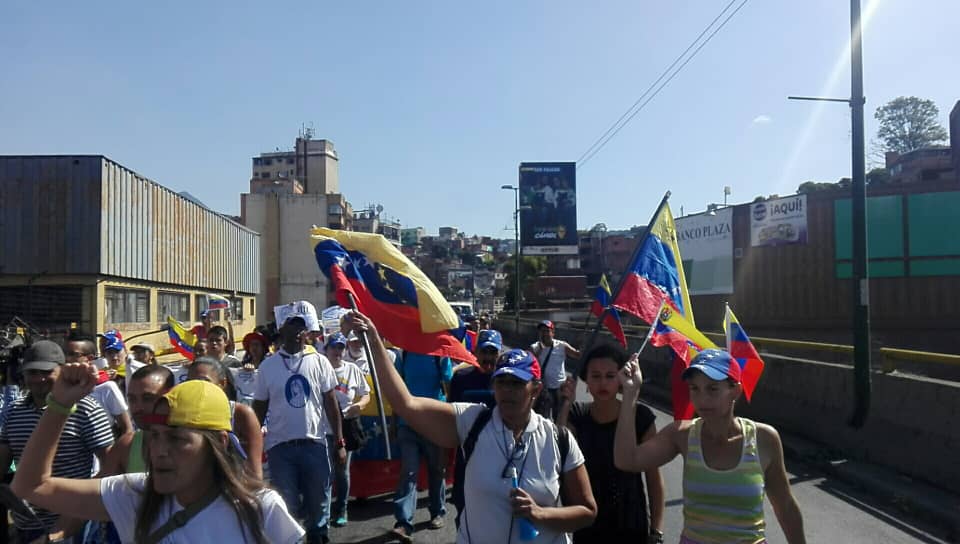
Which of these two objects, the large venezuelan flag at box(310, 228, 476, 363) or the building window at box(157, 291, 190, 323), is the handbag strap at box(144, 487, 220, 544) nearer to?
the large venezuelan flag at box(310, 228, 476, 363)

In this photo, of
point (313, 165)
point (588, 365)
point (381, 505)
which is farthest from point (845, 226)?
point (313, 165)

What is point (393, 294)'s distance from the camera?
15.1ft

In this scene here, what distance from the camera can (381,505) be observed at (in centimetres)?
780

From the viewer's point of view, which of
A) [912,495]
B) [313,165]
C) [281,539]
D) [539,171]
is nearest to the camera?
[281,539]

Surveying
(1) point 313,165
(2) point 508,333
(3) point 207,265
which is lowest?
(2) point 508,333

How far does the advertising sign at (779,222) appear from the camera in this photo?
119ft

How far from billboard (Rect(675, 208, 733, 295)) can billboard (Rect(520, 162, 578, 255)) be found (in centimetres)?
634

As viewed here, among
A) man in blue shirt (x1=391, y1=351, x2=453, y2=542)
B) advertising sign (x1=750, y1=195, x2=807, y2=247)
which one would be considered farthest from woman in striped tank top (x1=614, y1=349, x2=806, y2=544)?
advertising sign (x1=750, y1=195, x2=807, y2=247)

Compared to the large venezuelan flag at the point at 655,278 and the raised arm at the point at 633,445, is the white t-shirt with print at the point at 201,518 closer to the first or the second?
the raised arm at the point at 633,445

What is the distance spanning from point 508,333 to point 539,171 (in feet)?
32.8

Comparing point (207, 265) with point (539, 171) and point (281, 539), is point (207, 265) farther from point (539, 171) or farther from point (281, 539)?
point (281, 539)

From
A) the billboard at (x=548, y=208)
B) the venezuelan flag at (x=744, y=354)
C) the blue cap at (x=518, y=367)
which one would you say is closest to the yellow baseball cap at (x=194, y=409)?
the blue cap at (x=518, y=367)

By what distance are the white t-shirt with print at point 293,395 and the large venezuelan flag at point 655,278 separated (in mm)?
2292

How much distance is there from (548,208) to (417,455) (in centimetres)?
3788
